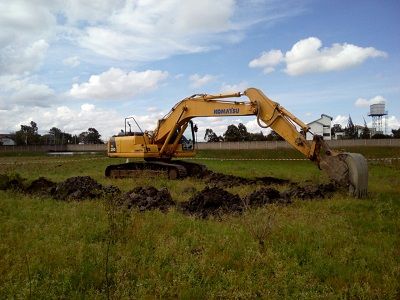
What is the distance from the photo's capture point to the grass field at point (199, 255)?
220 inches

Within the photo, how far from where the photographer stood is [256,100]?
53.2ft

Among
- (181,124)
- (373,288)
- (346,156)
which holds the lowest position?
(373,288)

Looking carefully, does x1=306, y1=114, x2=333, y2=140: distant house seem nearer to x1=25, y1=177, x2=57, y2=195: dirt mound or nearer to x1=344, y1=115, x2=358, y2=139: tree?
x1=344, y1=115, x2=358, y2=139: tree

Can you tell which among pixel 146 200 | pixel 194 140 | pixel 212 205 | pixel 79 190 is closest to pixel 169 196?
pixel 146 200

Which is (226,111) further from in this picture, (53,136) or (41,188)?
(53,136)

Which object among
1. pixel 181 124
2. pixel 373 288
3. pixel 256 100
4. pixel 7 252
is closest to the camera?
pixel 373 288

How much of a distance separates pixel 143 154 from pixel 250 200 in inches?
366

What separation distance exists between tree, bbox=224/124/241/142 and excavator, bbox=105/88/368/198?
74.3m

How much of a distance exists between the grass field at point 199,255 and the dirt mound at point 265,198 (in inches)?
50.2

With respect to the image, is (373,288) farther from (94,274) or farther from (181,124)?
(181,124)

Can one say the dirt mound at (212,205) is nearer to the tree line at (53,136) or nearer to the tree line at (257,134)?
the tree line at (257,134)

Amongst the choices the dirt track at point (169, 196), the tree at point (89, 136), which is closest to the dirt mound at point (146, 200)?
the dirt track at point (169, 196)

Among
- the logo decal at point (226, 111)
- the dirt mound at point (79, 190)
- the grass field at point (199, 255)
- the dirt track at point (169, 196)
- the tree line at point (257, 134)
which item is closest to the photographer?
the grass field at point (199, 255)

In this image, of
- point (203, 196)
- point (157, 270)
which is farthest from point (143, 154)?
point (157, 270)
